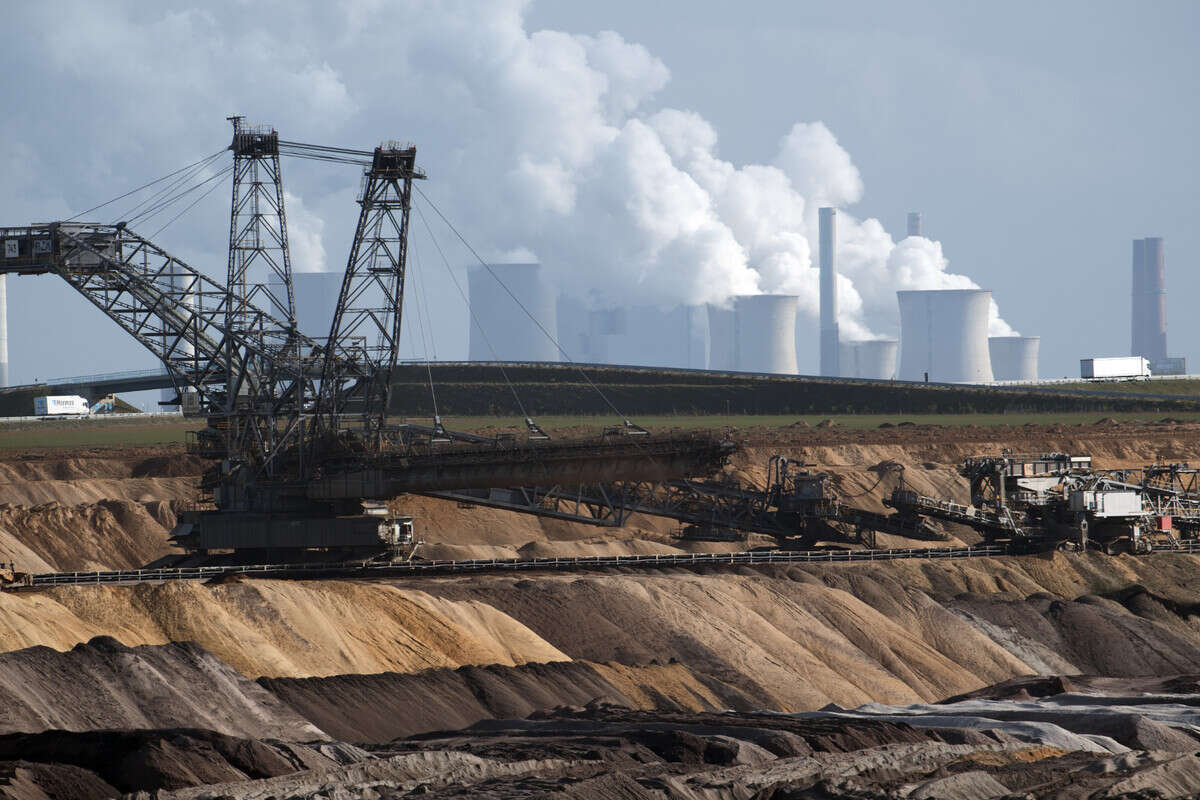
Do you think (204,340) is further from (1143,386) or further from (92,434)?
(1143,386)

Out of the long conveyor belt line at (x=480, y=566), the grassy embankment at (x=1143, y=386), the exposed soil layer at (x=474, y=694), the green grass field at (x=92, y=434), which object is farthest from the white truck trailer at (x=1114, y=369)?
the exposed soil layer at (x=474, y=694)

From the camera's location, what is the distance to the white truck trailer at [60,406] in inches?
5763

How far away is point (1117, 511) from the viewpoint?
71.6m

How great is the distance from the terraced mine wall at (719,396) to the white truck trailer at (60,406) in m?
28.5

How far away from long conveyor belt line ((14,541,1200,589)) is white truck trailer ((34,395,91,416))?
9116 cm

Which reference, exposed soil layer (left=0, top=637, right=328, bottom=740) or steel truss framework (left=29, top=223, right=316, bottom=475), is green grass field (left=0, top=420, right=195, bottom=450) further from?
exposed soil layer (left=0, top=637, right=328, bottom=740)

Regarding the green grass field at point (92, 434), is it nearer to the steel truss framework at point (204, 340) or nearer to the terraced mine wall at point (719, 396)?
the terraced mine wall at point (719, 396)

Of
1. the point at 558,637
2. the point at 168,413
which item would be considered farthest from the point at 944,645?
the point at 168,413

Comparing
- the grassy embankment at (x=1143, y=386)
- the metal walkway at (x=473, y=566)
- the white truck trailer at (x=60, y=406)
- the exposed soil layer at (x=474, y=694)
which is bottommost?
the exposed soil layer at (x=474, y=694)

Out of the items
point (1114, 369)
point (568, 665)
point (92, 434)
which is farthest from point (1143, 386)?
point (568, 665)

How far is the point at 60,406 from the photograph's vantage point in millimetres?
147000

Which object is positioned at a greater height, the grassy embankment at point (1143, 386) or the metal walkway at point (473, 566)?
the grassy embankment at point (1143, 386)

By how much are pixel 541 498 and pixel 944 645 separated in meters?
17.2

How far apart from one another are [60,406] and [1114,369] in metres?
111
